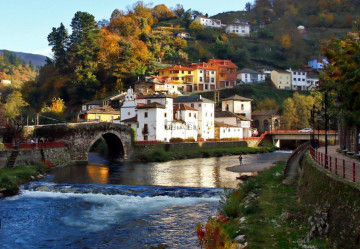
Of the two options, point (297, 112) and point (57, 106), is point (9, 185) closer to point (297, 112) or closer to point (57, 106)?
point (57, 106)

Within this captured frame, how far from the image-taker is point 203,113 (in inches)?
3000

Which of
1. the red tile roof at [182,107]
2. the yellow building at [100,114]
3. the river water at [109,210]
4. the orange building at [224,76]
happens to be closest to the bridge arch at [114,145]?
the yellow building at [100,114]

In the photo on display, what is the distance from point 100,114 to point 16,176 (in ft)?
143

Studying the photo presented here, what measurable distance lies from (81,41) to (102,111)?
27946 mm

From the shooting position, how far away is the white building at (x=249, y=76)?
385 feet

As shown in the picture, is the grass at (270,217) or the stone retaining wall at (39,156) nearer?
the grass at (270,217)

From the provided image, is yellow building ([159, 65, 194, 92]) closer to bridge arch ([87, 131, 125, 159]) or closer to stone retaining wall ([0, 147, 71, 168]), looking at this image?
bridge arch ([87, 131, 125, 159])

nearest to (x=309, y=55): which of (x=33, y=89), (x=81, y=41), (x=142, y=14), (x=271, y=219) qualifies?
(x=142, y=14)

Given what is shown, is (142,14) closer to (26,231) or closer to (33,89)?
(33,89)

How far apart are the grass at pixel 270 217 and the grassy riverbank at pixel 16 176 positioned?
15.8 m

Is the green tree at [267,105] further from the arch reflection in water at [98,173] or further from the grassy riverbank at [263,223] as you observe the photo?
the grassy riverbank at [263,223]

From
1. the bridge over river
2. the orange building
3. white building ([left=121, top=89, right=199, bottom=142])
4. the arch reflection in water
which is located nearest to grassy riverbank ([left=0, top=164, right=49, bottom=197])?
the arch reflection in water

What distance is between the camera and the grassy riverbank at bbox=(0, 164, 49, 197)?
29344mm

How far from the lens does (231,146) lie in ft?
239
